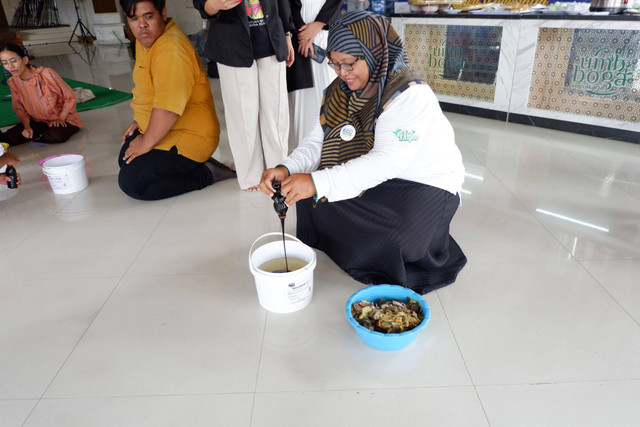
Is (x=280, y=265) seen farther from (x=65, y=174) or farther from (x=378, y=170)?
(x=65, y=174)

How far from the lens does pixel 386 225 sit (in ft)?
5.38

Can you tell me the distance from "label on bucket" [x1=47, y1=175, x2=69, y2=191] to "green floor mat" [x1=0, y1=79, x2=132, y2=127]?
1876 millimetres

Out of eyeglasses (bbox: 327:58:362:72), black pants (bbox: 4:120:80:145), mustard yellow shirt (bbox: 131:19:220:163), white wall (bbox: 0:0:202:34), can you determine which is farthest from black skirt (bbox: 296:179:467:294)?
white wall (bbox: 0:0:202:34)

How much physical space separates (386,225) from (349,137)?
0.34 metres

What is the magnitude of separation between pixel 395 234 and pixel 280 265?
432 mm

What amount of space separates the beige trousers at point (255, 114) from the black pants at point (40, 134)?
177 centimetres

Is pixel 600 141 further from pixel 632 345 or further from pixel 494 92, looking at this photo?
pixel 632 345

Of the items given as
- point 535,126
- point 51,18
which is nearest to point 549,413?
point 535,126

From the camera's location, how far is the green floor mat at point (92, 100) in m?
4.16

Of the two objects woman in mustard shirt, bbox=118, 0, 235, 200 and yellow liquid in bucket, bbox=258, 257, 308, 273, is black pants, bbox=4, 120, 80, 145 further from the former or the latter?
yellow liquid in bucket, bbox=258, 257, 308, 273

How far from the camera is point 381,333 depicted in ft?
4.47

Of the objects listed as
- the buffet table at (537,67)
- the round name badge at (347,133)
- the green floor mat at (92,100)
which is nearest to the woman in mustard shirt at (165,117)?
the round name badge at (347,133)

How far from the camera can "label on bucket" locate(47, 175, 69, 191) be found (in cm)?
258

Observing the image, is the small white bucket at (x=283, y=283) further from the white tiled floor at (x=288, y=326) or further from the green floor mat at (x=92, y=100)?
the green floor mat at (x=92, y=100)
